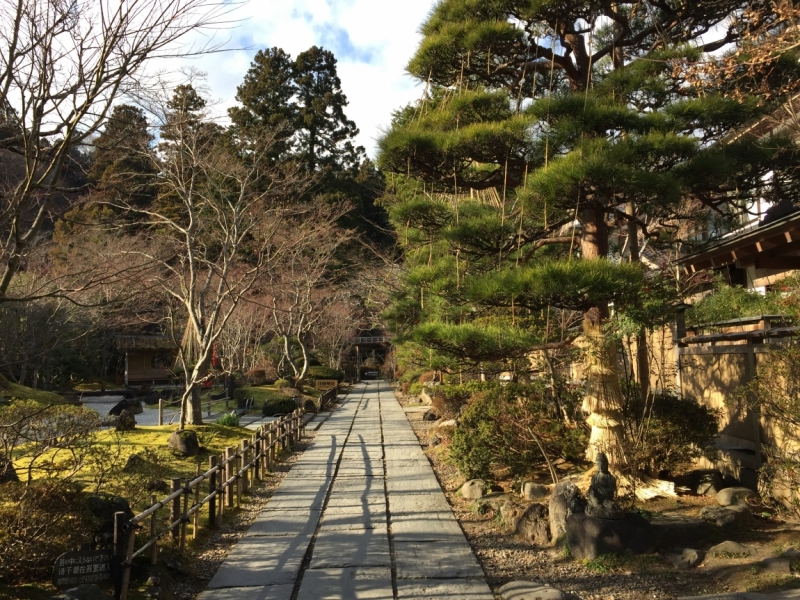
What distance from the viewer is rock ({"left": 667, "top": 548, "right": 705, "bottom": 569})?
16.8 ft

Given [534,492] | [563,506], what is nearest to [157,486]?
[534,492]

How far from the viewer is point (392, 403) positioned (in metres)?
25.5

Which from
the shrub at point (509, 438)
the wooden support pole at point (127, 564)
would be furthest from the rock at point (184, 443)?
the wooden support pole at point (127, 564)

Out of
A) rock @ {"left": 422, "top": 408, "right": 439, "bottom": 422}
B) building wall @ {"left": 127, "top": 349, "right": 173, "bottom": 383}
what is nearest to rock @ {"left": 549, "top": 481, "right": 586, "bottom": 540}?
rock @ {"left": 422, "top": 408, "right": 439, "bottom": 422}

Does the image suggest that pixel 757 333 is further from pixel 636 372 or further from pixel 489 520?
pixel 489 520

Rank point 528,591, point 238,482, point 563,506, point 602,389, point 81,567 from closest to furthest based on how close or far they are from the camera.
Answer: point 81,567
point 528,591
point 563,506
point 602,389
point 238,482

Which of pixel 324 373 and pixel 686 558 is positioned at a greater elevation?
pixel 324 373

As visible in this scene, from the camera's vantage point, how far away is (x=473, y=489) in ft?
26.9

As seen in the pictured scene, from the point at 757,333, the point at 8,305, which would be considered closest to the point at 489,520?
the point at 757,333

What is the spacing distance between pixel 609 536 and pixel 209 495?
4316 mm

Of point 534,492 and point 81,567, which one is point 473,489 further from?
point 81,567

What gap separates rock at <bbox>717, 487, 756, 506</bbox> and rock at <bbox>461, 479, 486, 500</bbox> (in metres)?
2.76

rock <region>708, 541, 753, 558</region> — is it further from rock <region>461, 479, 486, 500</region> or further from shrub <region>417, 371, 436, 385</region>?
shrub <region>417, 371, 436, 385</region>

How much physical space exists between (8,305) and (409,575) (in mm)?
16456
